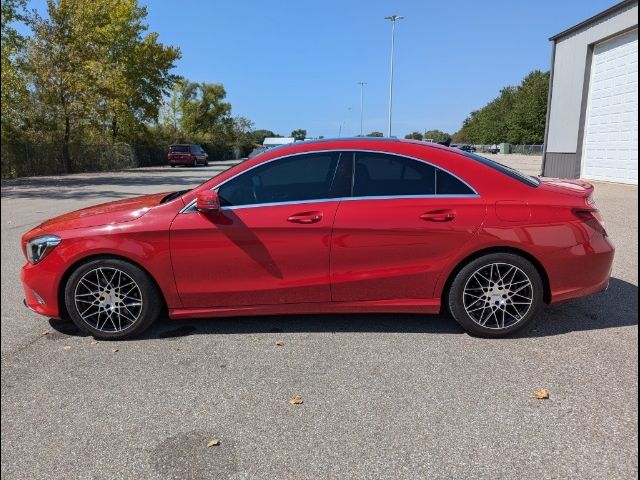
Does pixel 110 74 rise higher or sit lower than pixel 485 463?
higher

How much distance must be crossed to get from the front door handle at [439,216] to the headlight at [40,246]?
2.94 meters

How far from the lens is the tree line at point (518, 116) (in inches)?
2830

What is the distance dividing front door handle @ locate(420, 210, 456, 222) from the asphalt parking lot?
98 centimetres

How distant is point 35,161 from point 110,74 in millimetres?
6295

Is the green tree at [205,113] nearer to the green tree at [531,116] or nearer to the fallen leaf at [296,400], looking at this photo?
the green tree at [531,116]

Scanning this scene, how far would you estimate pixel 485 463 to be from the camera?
96.8 inches

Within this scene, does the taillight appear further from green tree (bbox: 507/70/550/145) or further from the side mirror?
green tree (bbox: 507/70/550/145)

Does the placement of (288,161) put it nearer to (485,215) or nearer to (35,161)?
(485,215)

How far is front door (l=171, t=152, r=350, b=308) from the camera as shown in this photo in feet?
12.5

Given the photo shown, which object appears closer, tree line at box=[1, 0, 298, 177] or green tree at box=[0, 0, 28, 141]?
green tree at box=[0, 0, 28, 141]

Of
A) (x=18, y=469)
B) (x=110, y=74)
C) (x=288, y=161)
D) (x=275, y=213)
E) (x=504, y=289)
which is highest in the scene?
(x=110, y=74)

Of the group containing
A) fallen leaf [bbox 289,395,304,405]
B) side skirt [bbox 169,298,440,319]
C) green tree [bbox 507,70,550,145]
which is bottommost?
fallen leaf [bbox 289,395,304,405]

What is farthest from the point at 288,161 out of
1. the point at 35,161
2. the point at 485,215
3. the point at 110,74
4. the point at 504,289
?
the point at 110,74

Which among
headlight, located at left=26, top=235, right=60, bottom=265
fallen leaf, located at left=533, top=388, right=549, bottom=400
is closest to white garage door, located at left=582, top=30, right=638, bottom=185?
fallen leaf, located at left=533, top=388, right=549, bottom=400
